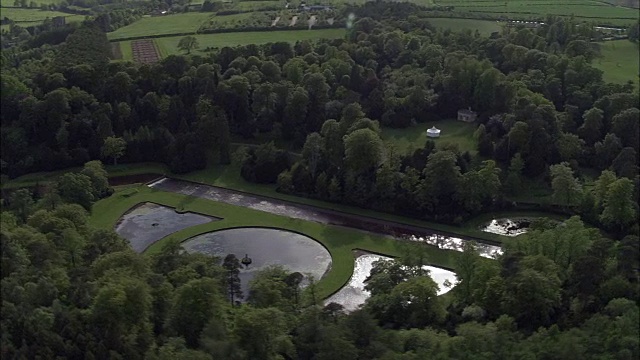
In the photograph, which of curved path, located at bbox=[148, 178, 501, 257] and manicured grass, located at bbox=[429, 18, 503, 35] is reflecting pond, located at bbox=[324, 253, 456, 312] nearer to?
curved path, located at bbox=[148, 178, 501, 257]

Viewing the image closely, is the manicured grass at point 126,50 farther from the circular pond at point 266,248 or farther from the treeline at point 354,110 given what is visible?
the circular pond at point 266,248

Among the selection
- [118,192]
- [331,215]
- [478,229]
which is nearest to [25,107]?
[118,192]

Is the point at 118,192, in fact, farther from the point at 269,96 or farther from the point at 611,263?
the point at 611,263

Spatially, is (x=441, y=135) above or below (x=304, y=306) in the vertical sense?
above

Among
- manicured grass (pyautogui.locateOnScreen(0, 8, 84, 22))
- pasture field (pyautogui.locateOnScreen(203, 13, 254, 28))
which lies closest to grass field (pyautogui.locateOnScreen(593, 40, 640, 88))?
pasture field (pyautogui.locateOnScreen(203, 13, 254, 28))

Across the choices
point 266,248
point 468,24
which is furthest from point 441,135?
point 468,24

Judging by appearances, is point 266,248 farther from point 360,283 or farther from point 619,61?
point 619,61
